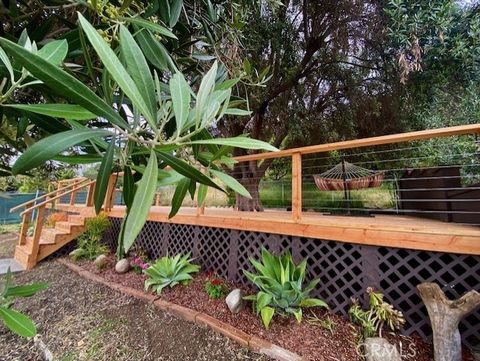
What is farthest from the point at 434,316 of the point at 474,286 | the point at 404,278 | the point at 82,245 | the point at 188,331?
the point at 82,245

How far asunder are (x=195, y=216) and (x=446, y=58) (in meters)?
4.22

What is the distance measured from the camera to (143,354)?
2262 millimetres

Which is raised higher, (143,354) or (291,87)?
(291,87)

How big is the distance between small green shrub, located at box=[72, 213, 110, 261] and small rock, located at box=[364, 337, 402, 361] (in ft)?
15.5

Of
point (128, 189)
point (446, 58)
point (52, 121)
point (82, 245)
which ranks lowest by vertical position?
point (82, 245)

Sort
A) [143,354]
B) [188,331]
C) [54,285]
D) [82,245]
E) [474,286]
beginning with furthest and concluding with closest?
[82,245]
[54,285]
[188,331]
[143,354]
[474,286]

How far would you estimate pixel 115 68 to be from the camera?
48cm

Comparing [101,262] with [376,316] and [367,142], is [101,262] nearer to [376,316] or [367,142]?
[376,316]

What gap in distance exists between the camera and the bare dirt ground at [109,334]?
2256 millimetres

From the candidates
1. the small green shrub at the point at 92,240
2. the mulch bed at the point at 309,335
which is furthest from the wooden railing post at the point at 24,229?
the mulch bed at the point at 309,335

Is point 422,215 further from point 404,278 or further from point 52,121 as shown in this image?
point 52,121

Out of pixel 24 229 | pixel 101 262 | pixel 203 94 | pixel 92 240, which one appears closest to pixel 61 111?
pixel 203 94

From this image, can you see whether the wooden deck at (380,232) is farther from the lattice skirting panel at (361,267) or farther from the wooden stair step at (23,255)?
the wooden stair step at (23,255)

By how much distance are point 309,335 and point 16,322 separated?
87.8 inches
